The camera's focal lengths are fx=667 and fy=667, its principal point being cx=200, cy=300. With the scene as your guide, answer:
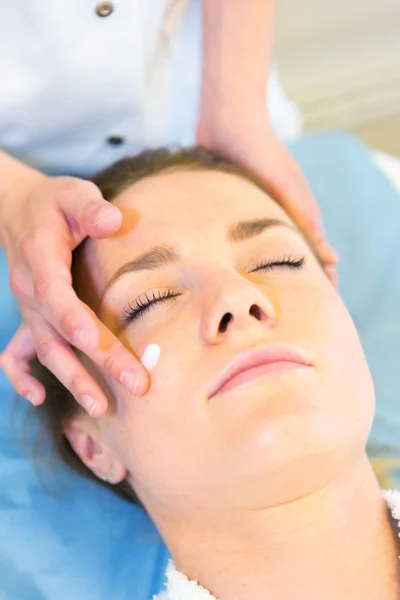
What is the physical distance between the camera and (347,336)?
93cm

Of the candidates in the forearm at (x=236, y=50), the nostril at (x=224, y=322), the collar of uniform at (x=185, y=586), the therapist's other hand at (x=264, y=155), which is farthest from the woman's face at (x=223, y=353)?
the forearm at (x=236, y=50)

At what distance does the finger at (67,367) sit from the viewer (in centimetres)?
86

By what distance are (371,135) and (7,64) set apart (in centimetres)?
189

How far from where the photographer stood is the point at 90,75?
1.16 meters

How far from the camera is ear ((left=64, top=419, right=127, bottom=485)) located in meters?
1.03

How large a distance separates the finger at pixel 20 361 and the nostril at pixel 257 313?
0.33 metres

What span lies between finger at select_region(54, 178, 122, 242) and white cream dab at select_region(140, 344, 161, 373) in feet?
0.54

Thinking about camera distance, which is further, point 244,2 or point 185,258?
point 244,2

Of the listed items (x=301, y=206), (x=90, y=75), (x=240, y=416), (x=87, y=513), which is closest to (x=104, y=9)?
(x=90, y=75)

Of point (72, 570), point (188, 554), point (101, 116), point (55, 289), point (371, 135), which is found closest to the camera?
point (55, 289)

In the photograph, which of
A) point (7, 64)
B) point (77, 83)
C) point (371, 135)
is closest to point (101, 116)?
point (77, 83)

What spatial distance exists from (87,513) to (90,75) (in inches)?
30.0

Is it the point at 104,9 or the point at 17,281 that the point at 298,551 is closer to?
the point at 17,281

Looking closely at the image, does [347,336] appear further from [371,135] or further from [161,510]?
[371,135]
